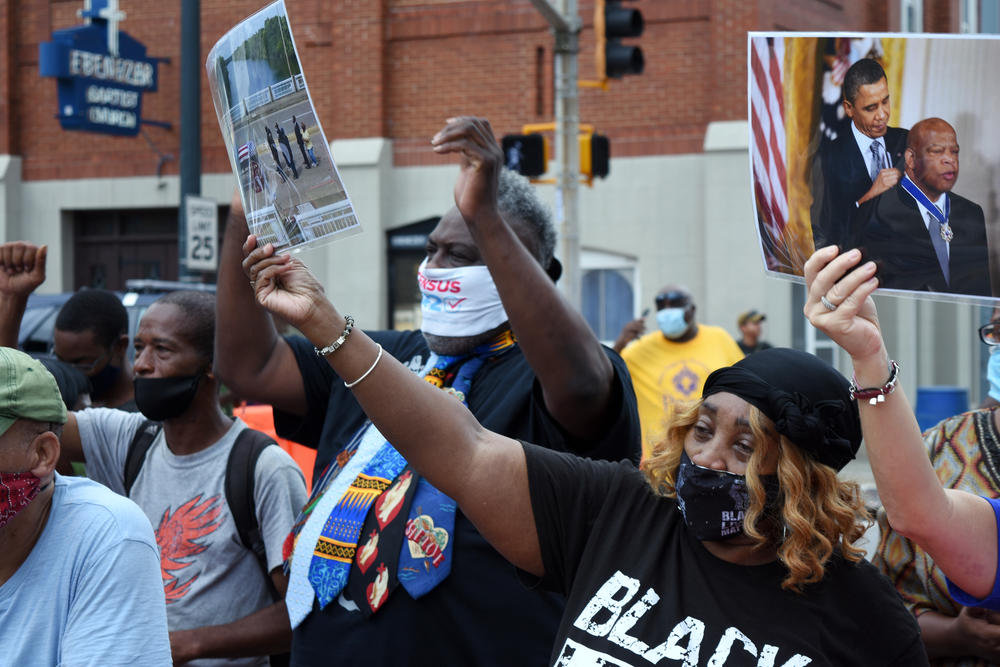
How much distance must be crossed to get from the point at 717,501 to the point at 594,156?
1054cm

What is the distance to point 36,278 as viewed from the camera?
367 centimetres

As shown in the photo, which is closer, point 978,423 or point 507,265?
point 507,265

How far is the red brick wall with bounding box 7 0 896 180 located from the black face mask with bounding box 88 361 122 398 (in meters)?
13.1

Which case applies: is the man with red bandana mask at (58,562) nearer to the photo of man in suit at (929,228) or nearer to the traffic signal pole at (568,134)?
the photo of man in suit at (929,228)

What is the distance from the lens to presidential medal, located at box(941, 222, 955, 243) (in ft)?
7.27

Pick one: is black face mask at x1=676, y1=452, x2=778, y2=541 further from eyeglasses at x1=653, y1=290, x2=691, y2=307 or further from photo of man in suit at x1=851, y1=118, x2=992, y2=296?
eyeglasses at x1=653, y1=290, x2=691, y2=307

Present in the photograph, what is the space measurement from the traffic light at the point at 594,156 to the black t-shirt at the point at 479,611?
388 inches

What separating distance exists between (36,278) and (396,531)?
150 cm

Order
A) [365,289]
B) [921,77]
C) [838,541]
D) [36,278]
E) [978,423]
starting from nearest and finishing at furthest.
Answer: [921,77] < [838,541] < [978,423] < [36,278] < [365,289]

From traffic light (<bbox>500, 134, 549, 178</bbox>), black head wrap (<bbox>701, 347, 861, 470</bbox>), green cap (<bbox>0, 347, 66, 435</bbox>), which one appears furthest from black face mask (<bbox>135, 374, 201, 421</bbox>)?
traffic light (<bbox>500, 134, 549, 178</bbox>)

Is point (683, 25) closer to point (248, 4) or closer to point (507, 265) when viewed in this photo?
point (248, 4)

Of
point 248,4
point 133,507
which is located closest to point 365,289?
point 248,4

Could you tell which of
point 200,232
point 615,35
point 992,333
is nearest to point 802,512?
point 992,333

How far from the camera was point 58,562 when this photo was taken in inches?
99.2
